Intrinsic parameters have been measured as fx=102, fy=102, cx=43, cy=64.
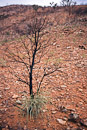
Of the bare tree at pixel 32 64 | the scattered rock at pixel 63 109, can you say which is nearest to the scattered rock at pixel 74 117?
the scattered rock at pixel 63 109

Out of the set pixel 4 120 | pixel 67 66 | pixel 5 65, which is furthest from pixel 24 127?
pixel 5 65

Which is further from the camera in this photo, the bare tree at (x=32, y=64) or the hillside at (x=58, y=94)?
the bare tree at (x=32, y=64)

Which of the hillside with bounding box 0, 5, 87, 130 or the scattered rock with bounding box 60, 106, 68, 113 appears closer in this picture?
the hillside with bounding box 0, 5, 87, 130

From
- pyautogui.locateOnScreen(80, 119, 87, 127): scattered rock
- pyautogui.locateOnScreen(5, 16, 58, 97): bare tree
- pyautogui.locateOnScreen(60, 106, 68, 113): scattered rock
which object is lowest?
pyautogui.locateOnScreen(80, 119, 87, 127): scattered rock

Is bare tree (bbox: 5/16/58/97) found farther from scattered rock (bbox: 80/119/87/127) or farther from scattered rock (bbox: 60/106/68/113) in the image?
scattered rock (bbox: 80/119/87/127)

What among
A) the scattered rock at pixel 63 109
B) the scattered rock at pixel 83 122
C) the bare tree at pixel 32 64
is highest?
the bare tree at pixel 32 64

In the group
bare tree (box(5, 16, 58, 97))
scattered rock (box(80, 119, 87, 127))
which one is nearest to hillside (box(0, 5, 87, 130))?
scattered rock (box(80, 119, 87, 127))

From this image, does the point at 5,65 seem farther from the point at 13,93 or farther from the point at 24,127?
the point at 24,127

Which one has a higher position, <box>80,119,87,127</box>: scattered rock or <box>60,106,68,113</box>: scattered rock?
<box>60,106,68,113</box>: scattered rock

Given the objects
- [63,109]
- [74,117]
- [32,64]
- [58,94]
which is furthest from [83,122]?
[32,64]

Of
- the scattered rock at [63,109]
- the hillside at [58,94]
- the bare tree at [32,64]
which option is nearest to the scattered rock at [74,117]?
the hillside at [58,94]

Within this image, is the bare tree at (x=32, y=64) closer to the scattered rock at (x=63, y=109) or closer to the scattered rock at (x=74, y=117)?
the scattered rock at (x=63, y=109)

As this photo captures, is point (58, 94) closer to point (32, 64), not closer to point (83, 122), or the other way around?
point (83, 122)

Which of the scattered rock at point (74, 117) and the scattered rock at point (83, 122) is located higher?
the scattered rock at point (74, 117)
